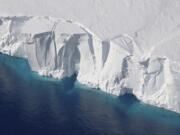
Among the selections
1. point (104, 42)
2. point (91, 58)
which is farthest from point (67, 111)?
point (104, 42)

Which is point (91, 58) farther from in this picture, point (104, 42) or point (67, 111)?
point (67, 111)

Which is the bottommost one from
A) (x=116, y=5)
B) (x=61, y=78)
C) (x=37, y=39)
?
(x=61, y=78)

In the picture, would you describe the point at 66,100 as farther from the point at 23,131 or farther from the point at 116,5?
the point at 116,5

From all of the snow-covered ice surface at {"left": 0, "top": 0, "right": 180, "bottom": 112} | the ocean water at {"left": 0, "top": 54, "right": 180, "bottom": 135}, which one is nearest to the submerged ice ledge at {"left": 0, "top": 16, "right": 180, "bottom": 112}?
the snow-covered ice surface at {"left": 0, "top": 0, "right": 180, "bottom": 112}

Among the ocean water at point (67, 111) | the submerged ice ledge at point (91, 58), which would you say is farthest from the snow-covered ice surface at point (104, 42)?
the ocean water at point (67, 111)

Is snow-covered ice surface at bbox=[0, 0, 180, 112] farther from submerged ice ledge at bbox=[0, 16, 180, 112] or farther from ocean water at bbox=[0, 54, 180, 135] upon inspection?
ocean water at bbox=[0, 54, 180, 135]

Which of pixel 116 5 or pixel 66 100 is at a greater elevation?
pixel 116 5

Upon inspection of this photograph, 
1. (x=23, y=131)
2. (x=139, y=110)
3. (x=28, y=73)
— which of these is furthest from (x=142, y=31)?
(x=23, y=131)

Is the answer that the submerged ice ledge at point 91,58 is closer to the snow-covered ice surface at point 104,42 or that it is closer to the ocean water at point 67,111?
the snow-covered ice surface at point 104,42
